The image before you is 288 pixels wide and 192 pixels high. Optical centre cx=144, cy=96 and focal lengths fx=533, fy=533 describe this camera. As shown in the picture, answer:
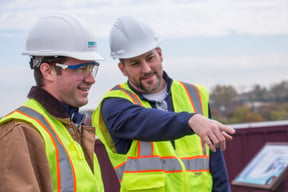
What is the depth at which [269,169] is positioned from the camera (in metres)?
6.28

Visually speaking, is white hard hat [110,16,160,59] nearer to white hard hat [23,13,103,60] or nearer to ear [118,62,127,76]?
ear [118,62,127,76]

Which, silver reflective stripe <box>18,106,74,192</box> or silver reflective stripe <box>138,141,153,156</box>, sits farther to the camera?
silver reflective stripe <box>138,141,153,156</box>

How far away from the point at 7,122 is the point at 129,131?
1219 mm

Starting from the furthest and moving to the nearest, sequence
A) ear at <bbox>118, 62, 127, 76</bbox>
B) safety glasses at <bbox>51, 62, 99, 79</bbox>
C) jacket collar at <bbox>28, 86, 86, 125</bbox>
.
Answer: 1. ear at <bbox>118, 62, 127, 76</bbox>
2. safety glasses at <bbox>51, 62, 99, 79</bbox>
3. jacket collar at <bbox>28, 86, 86, 125</bbox>

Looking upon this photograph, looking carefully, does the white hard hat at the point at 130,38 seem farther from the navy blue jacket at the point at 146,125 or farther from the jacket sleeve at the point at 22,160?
the jacket sleeve at the point at 22,160

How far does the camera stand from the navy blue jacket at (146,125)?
345 centimetres

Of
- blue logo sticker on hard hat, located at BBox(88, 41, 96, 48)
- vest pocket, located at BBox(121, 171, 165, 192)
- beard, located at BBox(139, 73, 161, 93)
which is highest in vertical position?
blue logo sticker on hard hat, located at BBox(88, 41, 96, 48)

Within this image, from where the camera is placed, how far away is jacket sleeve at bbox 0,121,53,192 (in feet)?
7.95

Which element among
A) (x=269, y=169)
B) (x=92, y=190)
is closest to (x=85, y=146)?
(x=92, y=190)

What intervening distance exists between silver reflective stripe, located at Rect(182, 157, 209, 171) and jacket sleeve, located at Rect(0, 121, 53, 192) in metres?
1.50

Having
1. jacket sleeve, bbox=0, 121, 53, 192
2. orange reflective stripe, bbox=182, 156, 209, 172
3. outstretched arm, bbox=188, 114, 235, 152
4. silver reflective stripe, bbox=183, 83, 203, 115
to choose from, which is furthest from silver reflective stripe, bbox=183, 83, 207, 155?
jacket sleeve, bbox=0, 121, 53, 192

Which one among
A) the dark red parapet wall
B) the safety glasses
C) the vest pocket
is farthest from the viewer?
the dark red parapet wall

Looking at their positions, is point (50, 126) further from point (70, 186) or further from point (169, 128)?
point (169, 128)

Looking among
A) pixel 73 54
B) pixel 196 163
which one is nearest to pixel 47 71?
pixel 73 54
